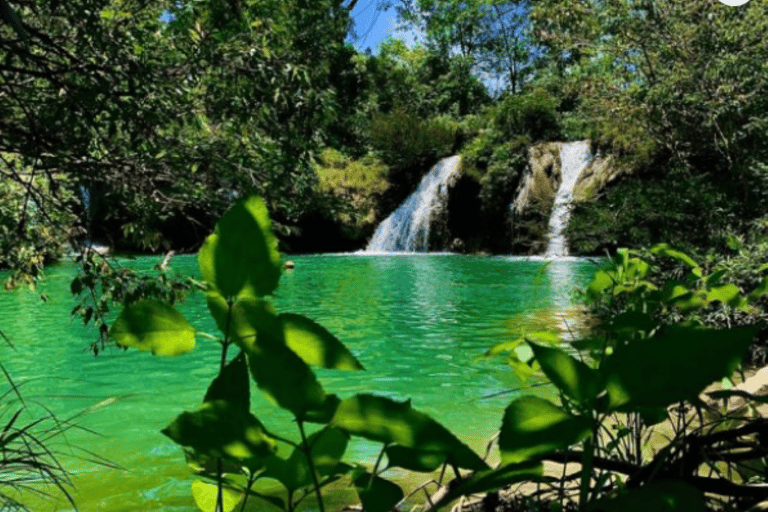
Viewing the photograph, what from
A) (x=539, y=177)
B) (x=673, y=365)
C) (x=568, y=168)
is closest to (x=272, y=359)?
(x=673, y=365)

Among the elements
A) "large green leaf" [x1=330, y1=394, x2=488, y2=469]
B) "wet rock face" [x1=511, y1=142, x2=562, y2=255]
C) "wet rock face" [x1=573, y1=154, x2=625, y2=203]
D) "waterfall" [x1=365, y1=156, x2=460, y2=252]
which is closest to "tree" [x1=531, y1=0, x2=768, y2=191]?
"large green leaf" [x1=330, y1=394, x2=488, y2=469]

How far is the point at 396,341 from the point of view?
28.4ft

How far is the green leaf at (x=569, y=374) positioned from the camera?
0.46 metres

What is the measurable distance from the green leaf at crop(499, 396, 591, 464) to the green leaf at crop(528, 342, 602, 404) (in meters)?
0.02

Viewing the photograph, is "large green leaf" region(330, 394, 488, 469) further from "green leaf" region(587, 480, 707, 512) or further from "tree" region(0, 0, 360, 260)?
"tree" region(0, 0, 360, 260)

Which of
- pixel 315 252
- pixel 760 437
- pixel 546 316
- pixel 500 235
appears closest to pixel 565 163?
pixel 500 235

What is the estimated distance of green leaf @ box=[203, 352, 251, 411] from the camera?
0.47 metres

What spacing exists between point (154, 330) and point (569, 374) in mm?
305

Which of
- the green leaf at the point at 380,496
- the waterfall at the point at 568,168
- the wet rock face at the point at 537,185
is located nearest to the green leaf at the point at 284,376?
the green leaf at the point at 380,496

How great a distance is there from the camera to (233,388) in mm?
472

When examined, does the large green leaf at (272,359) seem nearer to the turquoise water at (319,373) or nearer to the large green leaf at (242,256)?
the large green leaf at (242,256)

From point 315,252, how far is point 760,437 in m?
27.8

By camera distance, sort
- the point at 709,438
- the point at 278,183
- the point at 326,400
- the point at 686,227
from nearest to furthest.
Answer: the point at 326,400
the point at 709,438
the point at 278,183
the point at 686,227

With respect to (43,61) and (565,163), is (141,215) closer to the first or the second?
(43,61)
